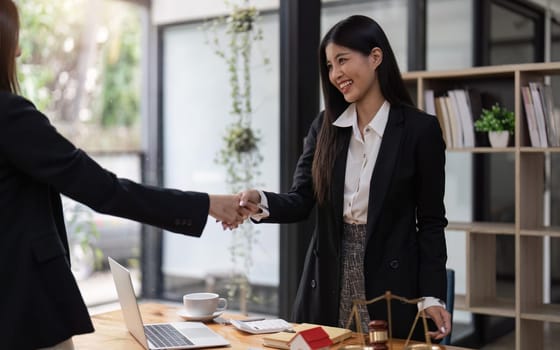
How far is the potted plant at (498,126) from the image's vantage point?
3.55m

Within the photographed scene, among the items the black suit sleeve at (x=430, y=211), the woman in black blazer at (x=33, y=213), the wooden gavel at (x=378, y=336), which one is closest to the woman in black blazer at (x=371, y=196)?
the black suit sleeve at (x=430, y=211)

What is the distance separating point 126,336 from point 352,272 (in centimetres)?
71

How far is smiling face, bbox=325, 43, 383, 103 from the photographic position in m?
2.24

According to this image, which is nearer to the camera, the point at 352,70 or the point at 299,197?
the point at 352,70

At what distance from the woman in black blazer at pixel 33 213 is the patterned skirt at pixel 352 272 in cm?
86

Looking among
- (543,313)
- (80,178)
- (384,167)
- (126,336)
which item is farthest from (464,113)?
(80,178)

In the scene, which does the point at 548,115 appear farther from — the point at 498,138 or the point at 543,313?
the point at 543,313

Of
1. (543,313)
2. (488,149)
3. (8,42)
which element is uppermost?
(8,42)

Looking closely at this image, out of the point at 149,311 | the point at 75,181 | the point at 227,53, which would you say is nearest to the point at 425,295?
the point at 149,311

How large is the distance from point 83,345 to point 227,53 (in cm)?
214

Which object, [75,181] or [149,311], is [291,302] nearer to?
[149,311]

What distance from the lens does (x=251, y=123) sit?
12.3 ft

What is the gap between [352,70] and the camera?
2.24m

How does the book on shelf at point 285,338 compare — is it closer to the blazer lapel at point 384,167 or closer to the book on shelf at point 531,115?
the blazer lapel at point 384,167
